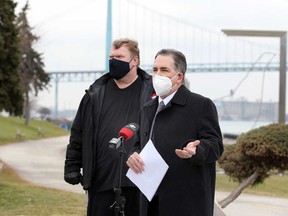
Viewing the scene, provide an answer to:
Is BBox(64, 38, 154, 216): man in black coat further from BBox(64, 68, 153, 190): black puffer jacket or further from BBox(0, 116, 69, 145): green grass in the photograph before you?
BBox(0, 116, 69, 145): green grass

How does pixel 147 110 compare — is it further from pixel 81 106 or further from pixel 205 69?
pixel 205 69

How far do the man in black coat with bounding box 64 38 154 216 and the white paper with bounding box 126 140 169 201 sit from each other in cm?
90

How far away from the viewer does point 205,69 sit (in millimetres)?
70438

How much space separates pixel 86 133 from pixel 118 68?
529 mm

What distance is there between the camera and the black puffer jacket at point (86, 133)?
4.65 metres

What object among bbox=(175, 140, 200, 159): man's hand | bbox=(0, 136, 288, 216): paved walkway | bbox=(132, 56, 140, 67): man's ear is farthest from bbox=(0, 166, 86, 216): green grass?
bbox=(175, 140, 200, 159): man's hand

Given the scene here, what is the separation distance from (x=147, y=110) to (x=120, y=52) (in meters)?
1.02

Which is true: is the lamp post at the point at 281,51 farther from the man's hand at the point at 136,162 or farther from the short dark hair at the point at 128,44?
the man's hand at the point at 136,162

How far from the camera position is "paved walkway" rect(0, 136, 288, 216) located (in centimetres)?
1175

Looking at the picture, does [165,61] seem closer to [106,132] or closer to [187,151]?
[187,151]

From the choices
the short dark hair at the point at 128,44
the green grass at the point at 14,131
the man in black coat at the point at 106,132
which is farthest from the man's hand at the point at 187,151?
the green grass at the point at 14,131

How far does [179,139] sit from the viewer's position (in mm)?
3664

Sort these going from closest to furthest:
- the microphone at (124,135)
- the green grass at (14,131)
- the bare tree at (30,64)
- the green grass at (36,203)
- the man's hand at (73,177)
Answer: the microphone at (124,135) → the man's hand at (73,177) → the green grass at (36,203) → the green grass at (14,131) → the bare tree at (30,64)

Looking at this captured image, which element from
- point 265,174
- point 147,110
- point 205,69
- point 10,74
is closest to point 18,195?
point 265,174
